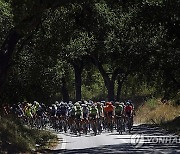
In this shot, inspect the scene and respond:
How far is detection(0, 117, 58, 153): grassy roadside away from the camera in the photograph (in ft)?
58.9

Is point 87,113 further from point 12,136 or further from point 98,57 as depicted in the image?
point 98,57

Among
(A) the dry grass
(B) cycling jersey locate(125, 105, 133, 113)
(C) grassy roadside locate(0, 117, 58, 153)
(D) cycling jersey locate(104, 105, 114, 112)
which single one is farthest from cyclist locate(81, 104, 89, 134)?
(A) the dry grass

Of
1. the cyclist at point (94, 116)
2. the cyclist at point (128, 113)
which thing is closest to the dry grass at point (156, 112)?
the cyclist at point (128, 113)

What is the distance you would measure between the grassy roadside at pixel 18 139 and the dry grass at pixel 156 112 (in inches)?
650

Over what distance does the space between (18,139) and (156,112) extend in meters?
28.9

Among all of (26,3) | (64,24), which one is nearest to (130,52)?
(64,24)

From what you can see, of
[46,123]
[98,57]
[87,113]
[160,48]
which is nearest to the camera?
[87,113]

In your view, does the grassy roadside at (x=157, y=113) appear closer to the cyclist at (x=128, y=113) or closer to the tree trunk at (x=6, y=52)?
the cyclist at (x=128, y=113)

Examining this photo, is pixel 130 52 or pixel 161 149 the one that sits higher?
pixel 130 52

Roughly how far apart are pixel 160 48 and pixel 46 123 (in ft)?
31.2

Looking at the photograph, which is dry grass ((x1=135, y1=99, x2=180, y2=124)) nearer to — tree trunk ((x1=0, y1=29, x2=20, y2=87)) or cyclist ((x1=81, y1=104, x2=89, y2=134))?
cyclist ((x1=81, y1=104, x2=89, y2=134))

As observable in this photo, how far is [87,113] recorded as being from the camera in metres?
27.4

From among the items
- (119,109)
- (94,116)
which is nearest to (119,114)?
(119,109)

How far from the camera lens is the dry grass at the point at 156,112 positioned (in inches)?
1624
